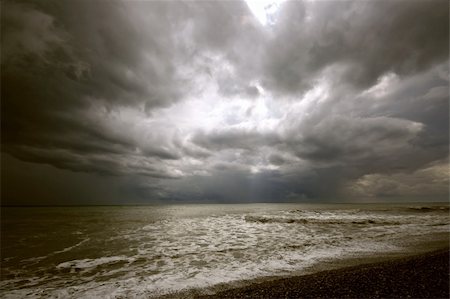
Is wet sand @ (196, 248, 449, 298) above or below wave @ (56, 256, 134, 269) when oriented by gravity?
above

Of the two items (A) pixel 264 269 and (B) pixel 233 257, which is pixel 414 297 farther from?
(B) pixel 233 257

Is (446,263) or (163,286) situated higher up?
(446,263)

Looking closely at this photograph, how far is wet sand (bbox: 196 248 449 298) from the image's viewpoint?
642 centimetres

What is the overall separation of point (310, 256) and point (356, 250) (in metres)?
3.78

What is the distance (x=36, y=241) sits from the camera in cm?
2208

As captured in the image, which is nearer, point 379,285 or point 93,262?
point 379,285

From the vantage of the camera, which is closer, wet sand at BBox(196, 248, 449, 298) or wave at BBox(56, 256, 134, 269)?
wet sand at BBox(196, 248, 449, 298)

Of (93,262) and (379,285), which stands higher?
(379,285)

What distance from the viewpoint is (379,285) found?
699 cm

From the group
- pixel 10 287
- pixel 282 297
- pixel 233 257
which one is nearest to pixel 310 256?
pixel 233 257

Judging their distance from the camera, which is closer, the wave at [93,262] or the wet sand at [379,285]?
the wet sand at [379,285]

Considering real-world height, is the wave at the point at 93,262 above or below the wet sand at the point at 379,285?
below

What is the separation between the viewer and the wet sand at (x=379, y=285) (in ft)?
21.1

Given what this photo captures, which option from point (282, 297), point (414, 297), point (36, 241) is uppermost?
point (414, 297)
